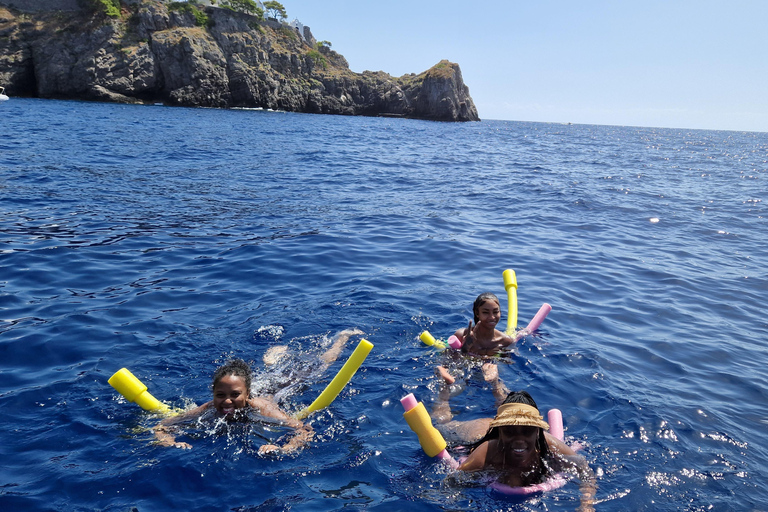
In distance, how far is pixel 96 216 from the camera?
11203mm

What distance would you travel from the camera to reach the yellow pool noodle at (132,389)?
4.59 metres

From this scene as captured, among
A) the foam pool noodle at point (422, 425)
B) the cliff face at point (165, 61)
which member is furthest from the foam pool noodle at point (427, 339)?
the cliff face at point (165, 61)

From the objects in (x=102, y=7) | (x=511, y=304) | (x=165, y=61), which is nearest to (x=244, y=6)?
(x=165, y=61)

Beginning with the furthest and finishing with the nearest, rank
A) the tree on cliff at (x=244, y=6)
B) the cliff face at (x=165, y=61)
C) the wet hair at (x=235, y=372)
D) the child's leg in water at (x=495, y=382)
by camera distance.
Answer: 1. the tree on cliff at (x=244, y=6)
2. the cliff face at (x=165, y=61)
3. the child's leg in water at (x=495, y=382)
4. the wet hair at (x=235, y=372)

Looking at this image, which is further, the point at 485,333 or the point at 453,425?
the point at 485,333

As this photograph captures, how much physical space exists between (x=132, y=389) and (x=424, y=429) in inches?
105

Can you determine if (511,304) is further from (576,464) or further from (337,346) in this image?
(576,464)

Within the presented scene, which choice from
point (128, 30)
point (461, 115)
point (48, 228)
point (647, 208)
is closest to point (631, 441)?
point (48, 228)

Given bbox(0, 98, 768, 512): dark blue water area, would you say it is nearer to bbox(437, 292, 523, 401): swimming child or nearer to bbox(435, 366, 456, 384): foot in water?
bbox(435, 366, 456, 384): foot in water

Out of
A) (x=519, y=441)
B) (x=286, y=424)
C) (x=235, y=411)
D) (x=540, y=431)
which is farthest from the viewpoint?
(x=286, y=424)

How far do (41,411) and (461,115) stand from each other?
99687mm

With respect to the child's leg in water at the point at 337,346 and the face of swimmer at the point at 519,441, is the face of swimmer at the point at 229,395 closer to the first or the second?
the child's leg in water at the point at 337,346

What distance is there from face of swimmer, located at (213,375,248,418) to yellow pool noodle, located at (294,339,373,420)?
2.03ft

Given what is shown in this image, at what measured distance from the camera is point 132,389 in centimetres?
462
